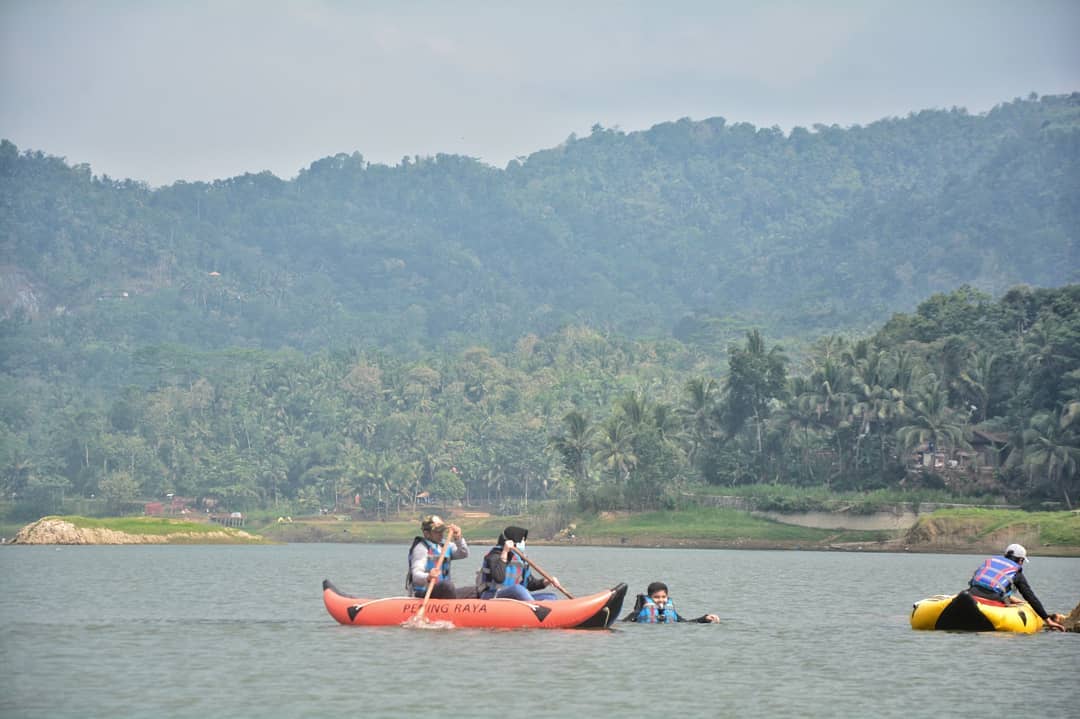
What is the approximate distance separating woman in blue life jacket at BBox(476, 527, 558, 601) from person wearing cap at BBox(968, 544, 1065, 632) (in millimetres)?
9560

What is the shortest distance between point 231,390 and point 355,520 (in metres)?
40.8

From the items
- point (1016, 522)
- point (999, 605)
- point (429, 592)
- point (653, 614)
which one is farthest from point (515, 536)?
point (1016, 522)

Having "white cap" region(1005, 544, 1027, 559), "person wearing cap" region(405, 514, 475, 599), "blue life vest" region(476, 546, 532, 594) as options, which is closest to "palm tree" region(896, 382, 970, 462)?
"white cap" region(1005, 544, 1027, 559)

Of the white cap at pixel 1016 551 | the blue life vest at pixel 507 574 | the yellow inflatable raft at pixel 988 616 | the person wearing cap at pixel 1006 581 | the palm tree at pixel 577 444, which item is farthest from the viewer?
the palm tree at pixel 577 444

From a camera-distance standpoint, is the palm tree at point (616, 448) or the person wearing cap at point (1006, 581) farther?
the palm tree at point (616, 448)

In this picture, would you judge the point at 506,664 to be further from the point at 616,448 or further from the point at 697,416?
the point at 697,416

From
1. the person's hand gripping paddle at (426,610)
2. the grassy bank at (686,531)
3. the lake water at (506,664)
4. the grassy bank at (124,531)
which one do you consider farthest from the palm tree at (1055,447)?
the person's hand gripping paddle at (426,610)

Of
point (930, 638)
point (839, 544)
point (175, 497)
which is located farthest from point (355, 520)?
point (930, 638)

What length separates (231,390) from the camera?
193375mm

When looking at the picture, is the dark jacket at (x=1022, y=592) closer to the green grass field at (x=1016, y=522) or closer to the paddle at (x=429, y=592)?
the paddle at (x=429, y=592)

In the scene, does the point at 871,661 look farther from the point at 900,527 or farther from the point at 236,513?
the point at 236,513

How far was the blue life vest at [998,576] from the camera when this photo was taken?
33781 millimetres

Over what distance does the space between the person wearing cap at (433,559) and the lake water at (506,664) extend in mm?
1009

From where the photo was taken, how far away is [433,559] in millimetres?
34562
